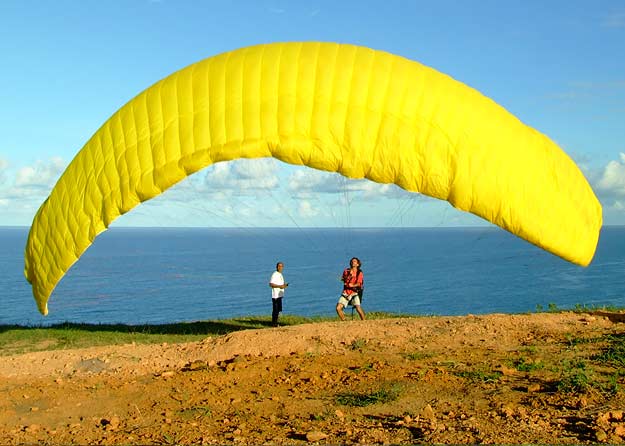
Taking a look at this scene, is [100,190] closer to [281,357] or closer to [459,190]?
[281,357]

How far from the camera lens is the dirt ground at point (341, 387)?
6.14 metres

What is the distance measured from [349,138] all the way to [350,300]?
7761mm

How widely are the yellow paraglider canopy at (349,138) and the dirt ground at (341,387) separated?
Result: 1.90 metres

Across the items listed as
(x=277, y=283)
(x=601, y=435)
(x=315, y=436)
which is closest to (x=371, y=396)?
(x=315, y=436)

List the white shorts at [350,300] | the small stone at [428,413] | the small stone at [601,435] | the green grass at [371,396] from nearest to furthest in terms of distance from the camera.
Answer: the small stone at [601,435]
the small stone at [428,413]
the green grass at [371,396]
the white shorts at [350,300]

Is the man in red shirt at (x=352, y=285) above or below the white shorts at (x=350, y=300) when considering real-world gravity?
above

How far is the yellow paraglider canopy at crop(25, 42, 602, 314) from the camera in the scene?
673 centimetres

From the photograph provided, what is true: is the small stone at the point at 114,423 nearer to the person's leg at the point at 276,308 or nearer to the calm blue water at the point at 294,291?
the person's leg at the point at 276,308

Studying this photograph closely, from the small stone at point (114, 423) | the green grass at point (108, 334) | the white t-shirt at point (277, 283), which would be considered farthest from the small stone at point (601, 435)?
the white t-shirt at point (277, 283)

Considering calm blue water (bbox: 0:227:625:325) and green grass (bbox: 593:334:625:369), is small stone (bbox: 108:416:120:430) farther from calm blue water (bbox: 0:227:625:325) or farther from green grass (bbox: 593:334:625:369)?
calm blue water (bbox: 0:227:625:325)

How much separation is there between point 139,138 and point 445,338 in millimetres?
6062

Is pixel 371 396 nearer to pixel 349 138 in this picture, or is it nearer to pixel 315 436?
pixel 315 436

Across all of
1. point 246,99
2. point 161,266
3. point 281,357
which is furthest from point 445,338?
point 161,266

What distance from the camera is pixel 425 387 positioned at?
7.56 meters
